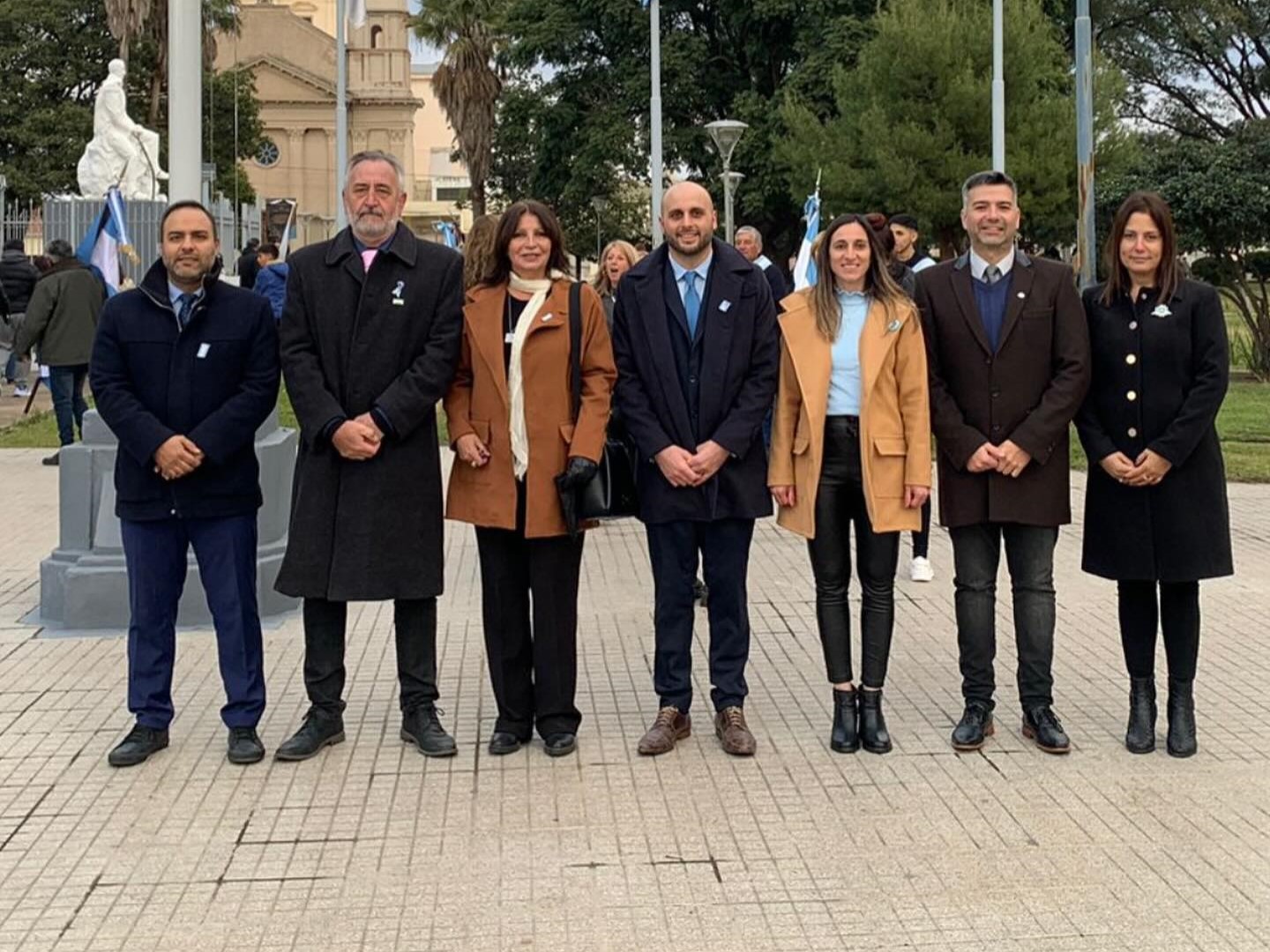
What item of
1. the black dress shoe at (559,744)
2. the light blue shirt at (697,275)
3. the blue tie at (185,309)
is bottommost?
the black dress shoe at (559,744)

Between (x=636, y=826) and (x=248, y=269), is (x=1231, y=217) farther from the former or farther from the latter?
(x=636, y=826)

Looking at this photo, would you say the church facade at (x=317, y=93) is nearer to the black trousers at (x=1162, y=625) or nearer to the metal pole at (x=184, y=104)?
the metal pole at (x=184, y=104)

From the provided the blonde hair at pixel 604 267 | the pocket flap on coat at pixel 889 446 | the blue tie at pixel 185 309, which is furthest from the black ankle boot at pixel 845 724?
the blonde hair at pixel 604 267

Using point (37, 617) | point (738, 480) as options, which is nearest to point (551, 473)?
point (738, 480)

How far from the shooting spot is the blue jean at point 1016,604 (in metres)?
5.87

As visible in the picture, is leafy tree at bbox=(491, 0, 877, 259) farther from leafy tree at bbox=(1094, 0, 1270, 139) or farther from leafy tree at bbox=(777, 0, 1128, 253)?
leafy tree at bbox=(1094, 0, 1270, 139)

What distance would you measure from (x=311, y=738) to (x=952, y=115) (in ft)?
94.9

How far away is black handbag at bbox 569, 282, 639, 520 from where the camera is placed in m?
5.72

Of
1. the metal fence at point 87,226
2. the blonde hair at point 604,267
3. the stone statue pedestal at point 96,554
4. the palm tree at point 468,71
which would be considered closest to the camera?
the stone statue pedestal at point 96,554

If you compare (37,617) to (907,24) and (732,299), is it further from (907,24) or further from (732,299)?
(907,24)

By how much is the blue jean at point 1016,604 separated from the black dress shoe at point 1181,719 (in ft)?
1.47

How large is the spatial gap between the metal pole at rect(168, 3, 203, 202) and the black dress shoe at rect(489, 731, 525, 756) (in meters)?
3.78

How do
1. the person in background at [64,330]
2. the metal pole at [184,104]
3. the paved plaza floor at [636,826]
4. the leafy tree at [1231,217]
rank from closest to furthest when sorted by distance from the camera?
the paved plaza floor at [636,826] → the metal pole at [184,104] → the person in background at [64,330] → the leafy tree at [1231,217]

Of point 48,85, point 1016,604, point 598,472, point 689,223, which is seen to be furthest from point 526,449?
point 48,85
